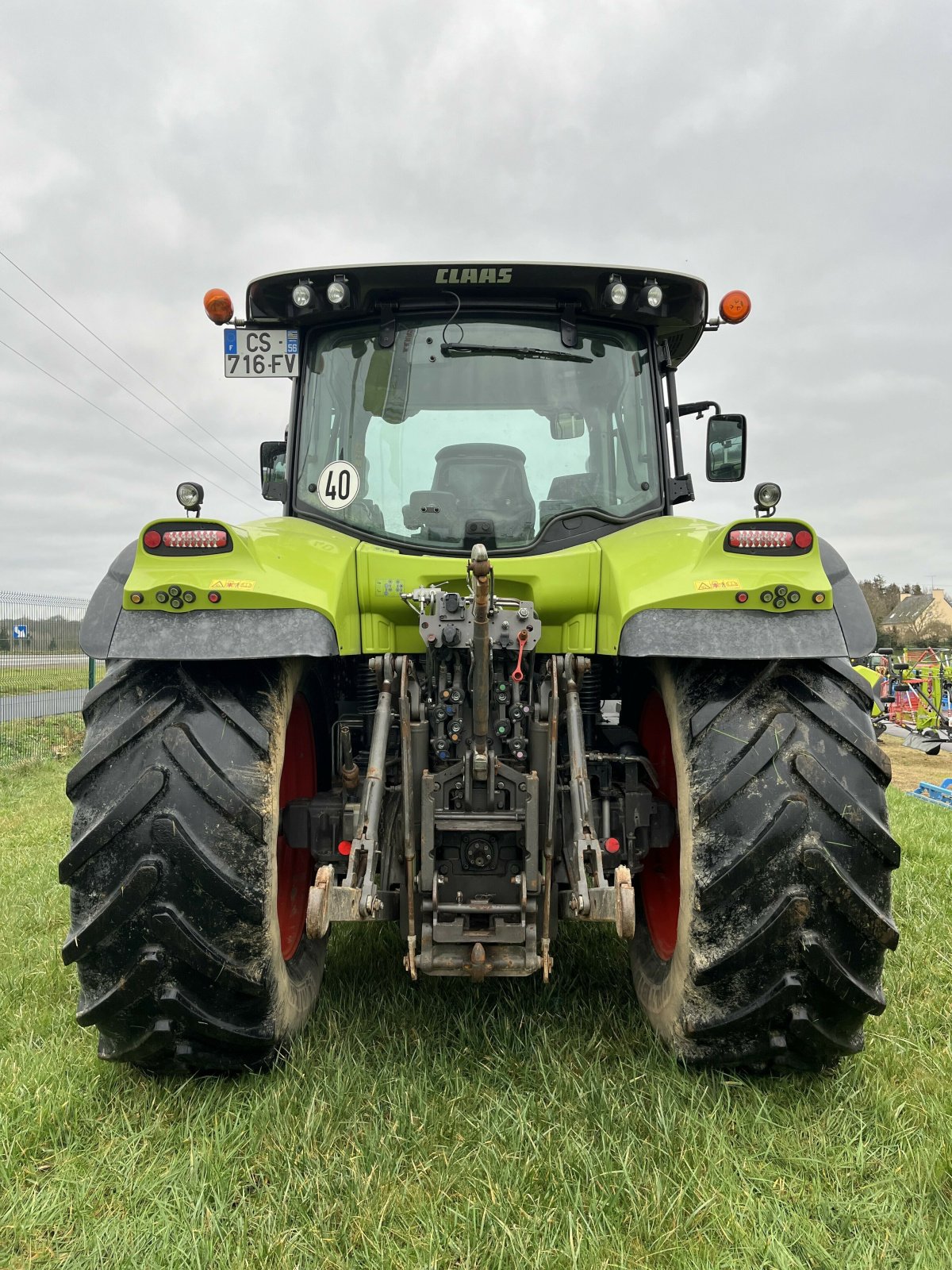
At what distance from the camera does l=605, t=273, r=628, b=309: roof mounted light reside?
9.86ft

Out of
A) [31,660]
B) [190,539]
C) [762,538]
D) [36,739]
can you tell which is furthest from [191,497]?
[31,660]

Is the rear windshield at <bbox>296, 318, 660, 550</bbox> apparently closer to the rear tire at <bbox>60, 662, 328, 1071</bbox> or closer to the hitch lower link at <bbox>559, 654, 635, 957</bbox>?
the hitch lower link at <bbox>559, 654, 635, 957</bbox>

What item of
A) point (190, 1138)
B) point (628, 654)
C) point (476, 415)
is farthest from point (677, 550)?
point (190, 1138)

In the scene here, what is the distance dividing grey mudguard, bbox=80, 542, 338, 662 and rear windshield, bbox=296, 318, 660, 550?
0.79 metres

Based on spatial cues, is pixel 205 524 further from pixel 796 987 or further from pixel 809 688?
pixel 796 987

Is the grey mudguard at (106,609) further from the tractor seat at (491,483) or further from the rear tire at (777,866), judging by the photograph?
the rear tire at (777,866)

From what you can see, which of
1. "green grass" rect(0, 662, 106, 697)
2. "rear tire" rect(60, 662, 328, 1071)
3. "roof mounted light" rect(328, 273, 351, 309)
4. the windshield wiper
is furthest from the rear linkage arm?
"green grass" rect(0, 662, 106, 697)

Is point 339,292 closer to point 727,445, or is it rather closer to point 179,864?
point 727,445

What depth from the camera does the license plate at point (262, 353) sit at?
326cm

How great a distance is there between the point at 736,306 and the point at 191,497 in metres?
2.05

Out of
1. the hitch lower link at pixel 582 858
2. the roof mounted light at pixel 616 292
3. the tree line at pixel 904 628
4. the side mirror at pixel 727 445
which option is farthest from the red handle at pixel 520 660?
the tree line at pixel 904 628

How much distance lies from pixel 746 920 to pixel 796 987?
210mm

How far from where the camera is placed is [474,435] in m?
3.09

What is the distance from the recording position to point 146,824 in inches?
87.2
